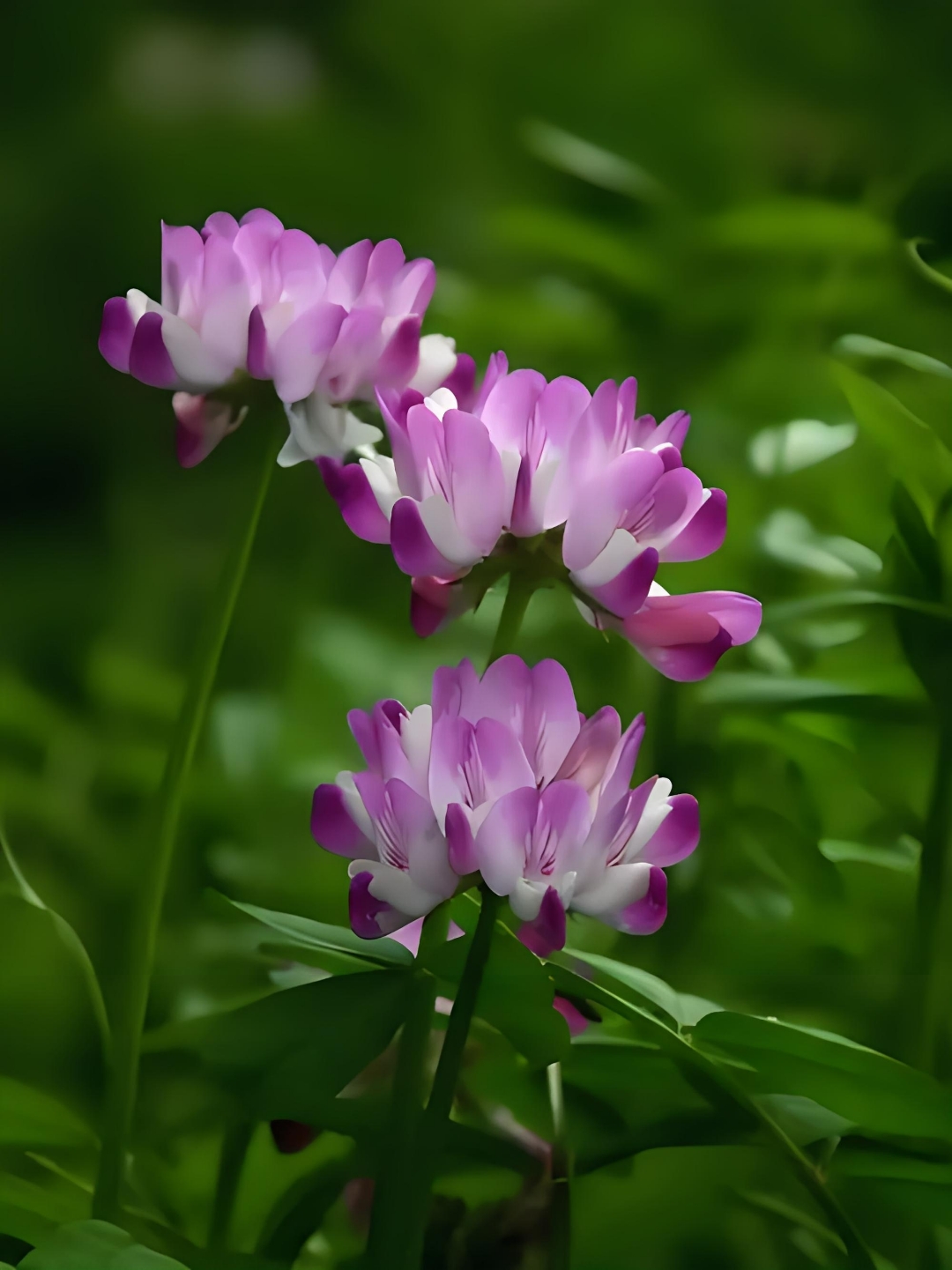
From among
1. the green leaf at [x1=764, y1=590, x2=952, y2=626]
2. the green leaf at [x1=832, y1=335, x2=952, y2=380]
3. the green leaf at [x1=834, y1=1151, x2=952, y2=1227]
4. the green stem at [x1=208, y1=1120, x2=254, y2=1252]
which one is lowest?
the green stem at [x1=208, y1=1120, x2=254, y2=1252]

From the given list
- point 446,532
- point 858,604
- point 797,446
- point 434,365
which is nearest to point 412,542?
point 446,532

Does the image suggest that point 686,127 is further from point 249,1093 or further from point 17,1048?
point 249,1093

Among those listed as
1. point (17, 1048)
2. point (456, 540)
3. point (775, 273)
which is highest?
point (775, 273)

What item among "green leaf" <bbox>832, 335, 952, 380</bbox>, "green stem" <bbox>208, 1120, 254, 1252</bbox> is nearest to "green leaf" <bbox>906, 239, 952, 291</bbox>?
"green leaf" <bbox>832, 335, 952, 380</bbox>

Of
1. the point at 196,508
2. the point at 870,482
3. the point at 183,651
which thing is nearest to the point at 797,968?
the point at 870,482

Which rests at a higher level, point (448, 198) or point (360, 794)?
point (448, 198)

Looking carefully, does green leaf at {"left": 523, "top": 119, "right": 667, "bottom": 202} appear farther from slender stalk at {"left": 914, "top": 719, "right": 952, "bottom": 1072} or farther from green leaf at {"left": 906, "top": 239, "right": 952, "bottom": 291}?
slender stalk at {"left": 914, "top": 719, "right": 952, "bottom": 1072}

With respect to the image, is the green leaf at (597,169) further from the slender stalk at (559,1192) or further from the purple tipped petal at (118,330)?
the slender stalk at (559,1192)

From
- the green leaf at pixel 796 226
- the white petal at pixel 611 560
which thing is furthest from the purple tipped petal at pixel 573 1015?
the green leaf at pixel 796 226
